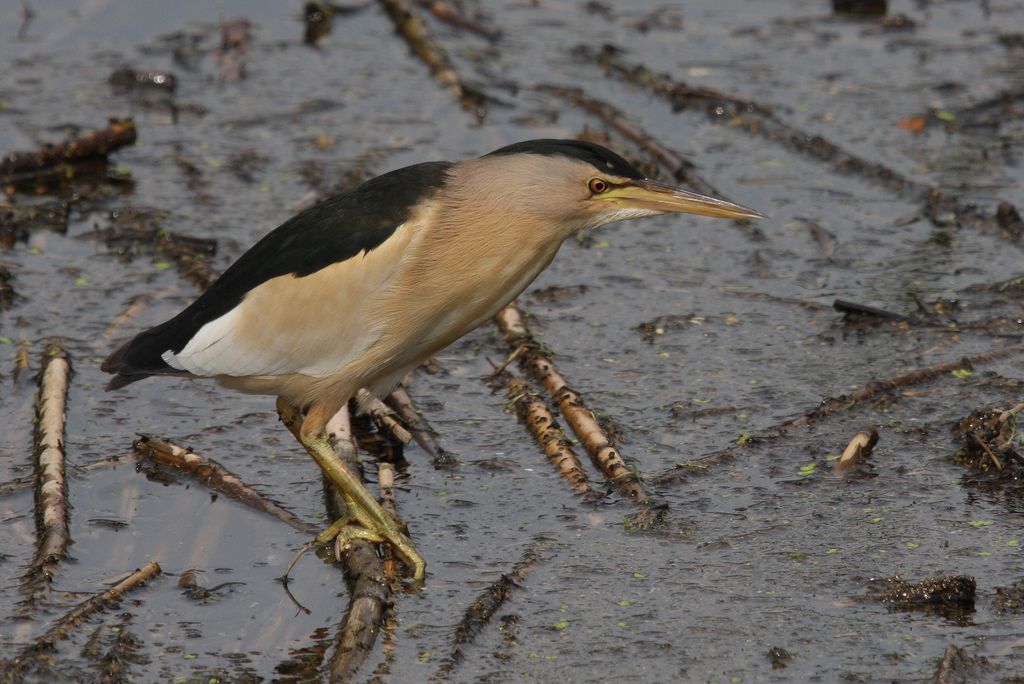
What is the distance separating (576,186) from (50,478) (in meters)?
1.70

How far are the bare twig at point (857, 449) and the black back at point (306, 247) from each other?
144 cm

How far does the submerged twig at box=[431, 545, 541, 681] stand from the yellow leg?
9.9 inches

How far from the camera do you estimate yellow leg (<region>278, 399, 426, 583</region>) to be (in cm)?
423

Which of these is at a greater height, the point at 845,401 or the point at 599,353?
the point at 845,401

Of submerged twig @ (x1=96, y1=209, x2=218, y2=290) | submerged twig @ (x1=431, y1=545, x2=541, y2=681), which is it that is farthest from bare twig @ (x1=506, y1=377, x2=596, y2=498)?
submerged twig @ (x1=96, y1=209, x2=218, y2=290)

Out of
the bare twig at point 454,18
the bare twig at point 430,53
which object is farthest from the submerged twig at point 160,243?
the bare twig at point 454,18

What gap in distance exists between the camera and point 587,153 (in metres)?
4.29

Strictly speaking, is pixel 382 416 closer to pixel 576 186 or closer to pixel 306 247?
pixel 306 247

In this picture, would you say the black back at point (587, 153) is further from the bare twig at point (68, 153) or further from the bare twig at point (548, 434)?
the bare twig at point (68, 153)

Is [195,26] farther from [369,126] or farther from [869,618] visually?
[869,618]

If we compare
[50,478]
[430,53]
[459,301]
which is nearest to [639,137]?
[430,53]

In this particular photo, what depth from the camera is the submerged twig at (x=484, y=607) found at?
3785mm

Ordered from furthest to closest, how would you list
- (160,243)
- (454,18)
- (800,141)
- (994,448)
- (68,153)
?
(454,18) < (800,141) < (68,153) < (160,243) < (994,448)

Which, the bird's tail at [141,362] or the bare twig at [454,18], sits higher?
the bird's tail at [141,362]
